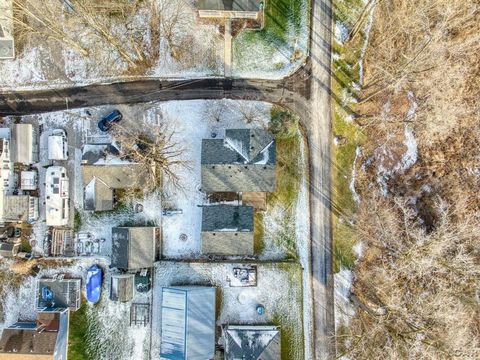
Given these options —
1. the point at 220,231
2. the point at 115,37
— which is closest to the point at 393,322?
the point at 220,231

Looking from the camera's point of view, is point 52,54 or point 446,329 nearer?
point 446,329

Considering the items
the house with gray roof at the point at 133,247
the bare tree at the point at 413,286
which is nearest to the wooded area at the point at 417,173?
the bare tree at the point at 413,286

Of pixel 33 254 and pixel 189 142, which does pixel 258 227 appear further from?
pixel 33 254

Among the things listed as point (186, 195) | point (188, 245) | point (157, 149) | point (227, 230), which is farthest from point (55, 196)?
point (227, 230)

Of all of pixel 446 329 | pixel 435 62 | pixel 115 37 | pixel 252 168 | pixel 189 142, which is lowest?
pixel 446 329

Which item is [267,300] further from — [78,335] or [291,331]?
[78,335]

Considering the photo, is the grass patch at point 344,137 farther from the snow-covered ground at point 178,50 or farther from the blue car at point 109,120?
the blue car at point 109,120
